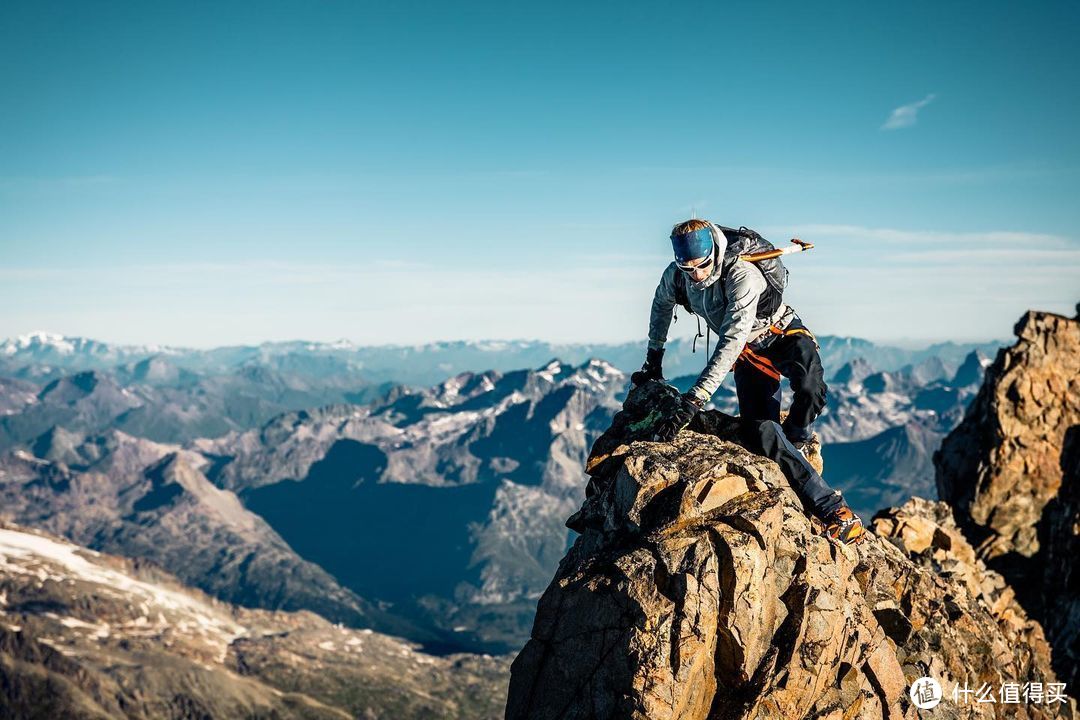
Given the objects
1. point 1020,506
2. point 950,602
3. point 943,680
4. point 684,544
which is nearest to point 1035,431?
point 1020,506

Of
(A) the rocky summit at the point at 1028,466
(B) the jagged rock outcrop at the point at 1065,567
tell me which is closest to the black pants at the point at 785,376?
(B) the jagged rock outcrop at the point at 1065,567

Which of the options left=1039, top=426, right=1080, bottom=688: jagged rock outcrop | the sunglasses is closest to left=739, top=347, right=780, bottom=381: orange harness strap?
the sunglasses

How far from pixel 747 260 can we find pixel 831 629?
1157 centimetres

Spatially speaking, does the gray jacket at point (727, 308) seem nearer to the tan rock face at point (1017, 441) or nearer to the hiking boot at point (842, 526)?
the hiking boot at point (842, 526)

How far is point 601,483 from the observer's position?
83.4ft

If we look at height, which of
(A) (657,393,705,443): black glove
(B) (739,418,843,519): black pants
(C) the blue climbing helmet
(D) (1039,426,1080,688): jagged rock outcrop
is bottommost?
(D) (1039,426,1080,688): jagged rock outcrop

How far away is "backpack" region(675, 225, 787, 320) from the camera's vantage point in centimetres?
2181

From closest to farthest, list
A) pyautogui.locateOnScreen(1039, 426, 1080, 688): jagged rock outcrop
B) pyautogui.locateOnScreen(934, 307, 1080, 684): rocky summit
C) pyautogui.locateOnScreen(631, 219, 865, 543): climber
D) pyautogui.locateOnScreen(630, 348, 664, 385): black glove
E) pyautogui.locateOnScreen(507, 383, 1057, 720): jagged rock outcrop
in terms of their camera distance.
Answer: pyautogui.locateOnScreen(507, 383, 1057, 720): jagged rock outcrop, pyautogui.locateOnScreen(631, 219, 865, 543): climber, pyautogui.locateOnScreen(630, 348, 664, 385): black glove, pyautogui.locateOnScreen(1039, 426, 1080, 688): jagged rock outcrop, pyautogui.locateOnScreen(934, 307, 1080, 684): rocky summit

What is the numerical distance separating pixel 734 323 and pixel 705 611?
333 inches

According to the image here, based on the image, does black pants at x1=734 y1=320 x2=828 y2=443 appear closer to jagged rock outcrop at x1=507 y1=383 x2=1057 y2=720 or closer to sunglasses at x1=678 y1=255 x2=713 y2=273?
jagged rock outcrop at x1=507 y1=383 x2=1057 y2=720

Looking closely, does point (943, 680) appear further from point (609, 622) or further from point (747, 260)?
point (747, 260)

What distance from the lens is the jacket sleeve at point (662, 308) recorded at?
23844 millimetres

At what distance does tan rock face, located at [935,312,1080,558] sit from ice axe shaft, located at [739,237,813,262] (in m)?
46.1

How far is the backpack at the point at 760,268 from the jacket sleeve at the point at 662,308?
27 cm
